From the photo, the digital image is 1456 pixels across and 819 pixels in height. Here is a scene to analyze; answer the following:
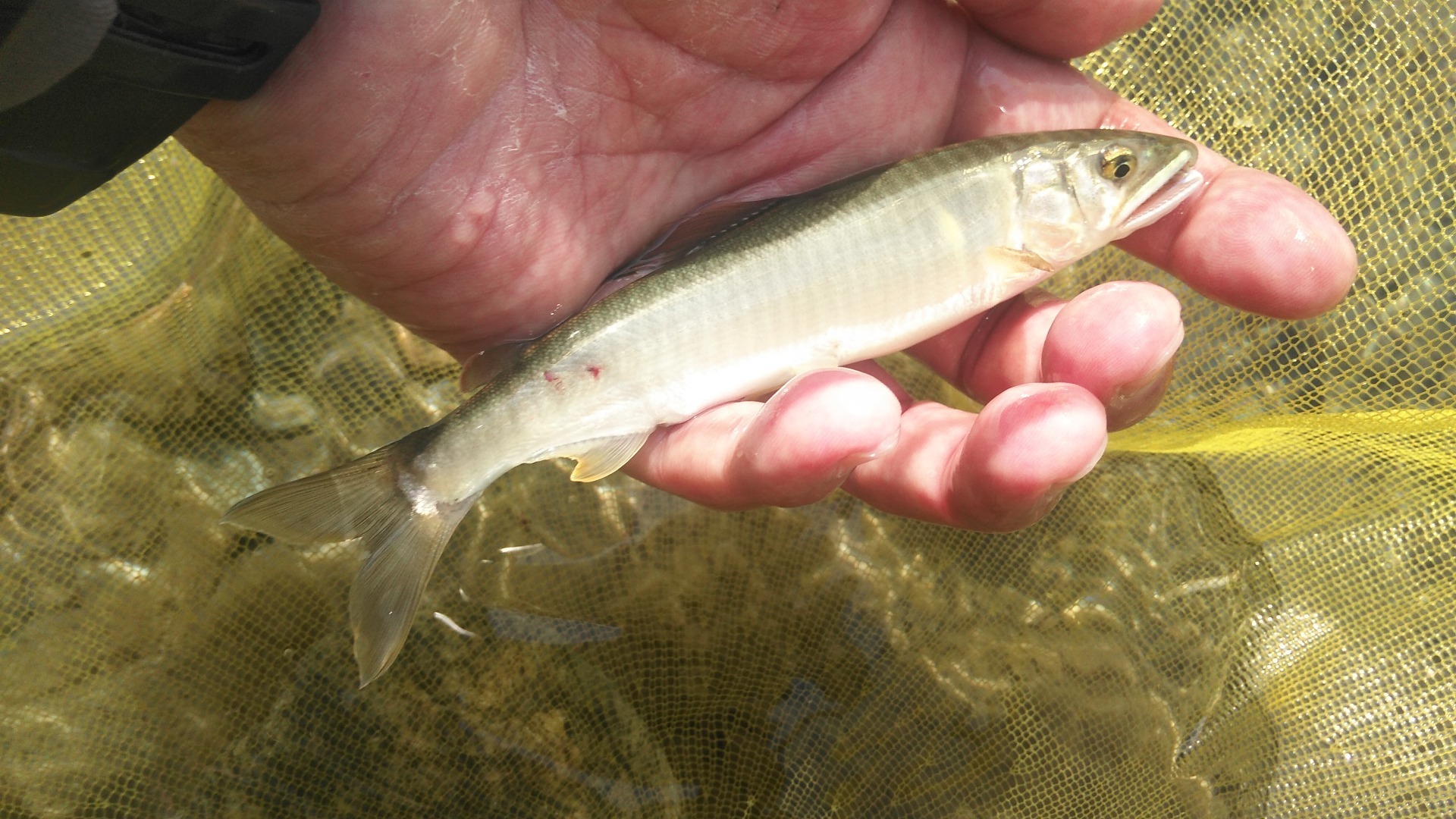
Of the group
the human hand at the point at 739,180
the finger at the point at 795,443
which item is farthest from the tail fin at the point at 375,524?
the finger at the point at 795,443

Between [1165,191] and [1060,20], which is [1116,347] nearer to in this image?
[1165,191]

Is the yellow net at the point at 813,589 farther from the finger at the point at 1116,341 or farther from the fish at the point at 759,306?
the finger at the point at 1116,341

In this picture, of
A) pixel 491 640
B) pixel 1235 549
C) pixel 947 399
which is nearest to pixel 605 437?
pixel 491 640

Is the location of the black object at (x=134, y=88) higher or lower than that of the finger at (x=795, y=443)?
higher

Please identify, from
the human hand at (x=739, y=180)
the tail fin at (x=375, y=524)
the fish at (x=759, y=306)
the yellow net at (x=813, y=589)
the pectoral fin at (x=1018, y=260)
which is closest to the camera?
the human hand at (x=739, y=180)

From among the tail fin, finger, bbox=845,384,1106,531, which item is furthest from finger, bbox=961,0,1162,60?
the tail fin

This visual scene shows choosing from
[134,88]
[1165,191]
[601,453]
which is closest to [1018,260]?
[1165,191]

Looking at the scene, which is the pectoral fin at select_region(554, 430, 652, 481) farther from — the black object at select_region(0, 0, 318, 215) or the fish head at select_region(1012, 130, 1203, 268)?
the fish head at select_region(1012, 130, 1203, 268)
